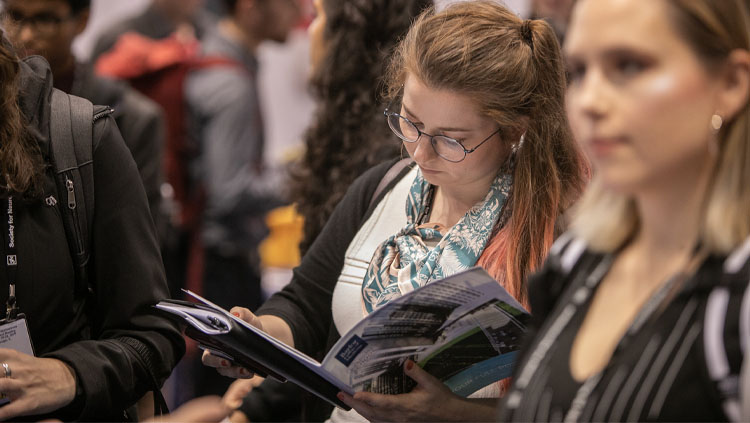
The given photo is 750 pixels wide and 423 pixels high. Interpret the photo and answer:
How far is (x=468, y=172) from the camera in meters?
1.95

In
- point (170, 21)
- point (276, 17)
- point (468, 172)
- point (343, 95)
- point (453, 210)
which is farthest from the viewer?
point (170, 21)

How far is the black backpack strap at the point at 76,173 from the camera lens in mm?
1903

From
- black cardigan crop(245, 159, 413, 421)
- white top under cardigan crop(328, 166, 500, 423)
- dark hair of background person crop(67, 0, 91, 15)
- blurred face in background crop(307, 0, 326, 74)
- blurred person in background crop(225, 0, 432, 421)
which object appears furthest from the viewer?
dark hair of background person crop(67, 0, 91, 15)

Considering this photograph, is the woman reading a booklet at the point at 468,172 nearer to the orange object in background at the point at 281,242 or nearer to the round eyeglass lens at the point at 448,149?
the round eyeglass lens at the point at 448,149

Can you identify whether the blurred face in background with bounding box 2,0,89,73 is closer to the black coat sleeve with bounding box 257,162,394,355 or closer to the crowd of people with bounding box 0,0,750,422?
the crowd of people with bounding box 0,0,750,422

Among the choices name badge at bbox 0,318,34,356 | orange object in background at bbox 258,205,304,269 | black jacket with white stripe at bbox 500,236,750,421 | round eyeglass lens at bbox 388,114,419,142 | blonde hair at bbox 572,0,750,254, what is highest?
blonde hair at bbox 572,0,750,254

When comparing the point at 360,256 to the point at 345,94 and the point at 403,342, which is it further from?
the point at 345,94

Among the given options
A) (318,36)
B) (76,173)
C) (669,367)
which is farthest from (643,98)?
(318,36)

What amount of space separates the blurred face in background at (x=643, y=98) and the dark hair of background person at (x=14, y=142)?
45.8 inches

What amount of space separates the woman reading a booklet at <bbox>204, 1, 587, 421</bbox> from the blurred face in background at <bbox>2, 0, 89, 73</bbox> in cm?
155

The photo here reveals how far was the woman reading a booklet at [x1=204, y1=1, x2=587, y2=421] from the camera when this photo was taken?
1886 mm

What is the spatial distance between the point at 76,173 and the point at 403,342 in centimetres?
75

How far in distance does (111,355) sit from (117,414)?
0.15 metres

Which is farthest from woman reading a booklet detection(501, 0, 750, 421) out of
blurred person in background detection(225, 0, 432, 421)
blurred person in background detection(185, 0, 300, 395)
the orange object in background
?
the orange object in background
